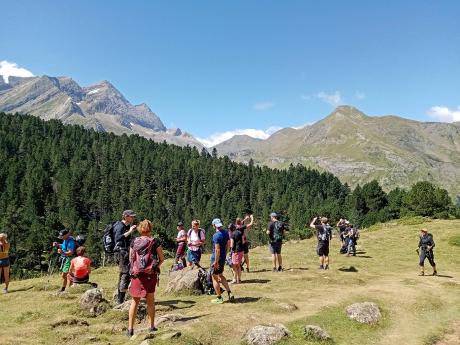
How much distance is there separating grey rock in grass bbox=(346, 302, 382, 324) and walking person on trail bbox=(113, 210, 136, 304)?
795 cm

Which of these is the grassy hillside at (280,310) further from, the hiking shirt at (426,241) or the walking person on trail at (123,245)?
the hiking shirt at (426,241)

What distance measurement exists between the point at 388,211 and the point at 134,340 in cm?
9742

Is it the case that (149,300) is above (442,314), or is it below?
above

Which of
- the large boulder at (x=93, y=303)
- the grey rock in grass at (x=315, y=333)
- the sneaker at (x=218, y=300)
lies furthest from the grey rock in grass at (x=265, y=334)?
the large boulder at (x=93, y=303)

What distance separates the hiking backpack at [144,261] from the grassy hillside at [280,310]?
175 cm

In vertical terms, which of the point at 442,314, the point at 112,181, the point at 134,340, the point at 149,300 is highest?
the point at 112,181

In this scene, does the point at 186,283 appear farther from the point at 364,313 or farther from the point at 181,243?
the point at 364,313

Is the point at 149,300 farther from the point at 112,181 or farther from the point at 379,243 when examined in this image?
Answer: the point at 112,181

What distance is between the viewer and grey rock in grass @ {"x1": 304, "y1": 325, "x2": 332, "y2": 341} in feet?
38.3

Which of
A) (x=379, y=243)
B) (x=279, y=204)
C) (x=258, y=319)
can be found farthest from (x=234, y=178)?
(x=258, y=319)

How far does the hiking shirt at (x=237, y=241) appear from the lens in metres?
18.0

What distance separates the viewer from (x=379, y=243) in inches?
1535

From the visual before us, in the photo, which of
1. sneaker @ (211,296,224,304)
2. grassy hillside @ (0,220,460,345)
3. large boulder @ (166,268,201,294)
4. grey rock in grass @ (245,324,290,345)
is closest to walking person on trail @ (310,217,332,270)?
grassy hillside @ (0,220,460,345)

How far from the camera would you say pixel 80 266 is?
1553 centimetres
